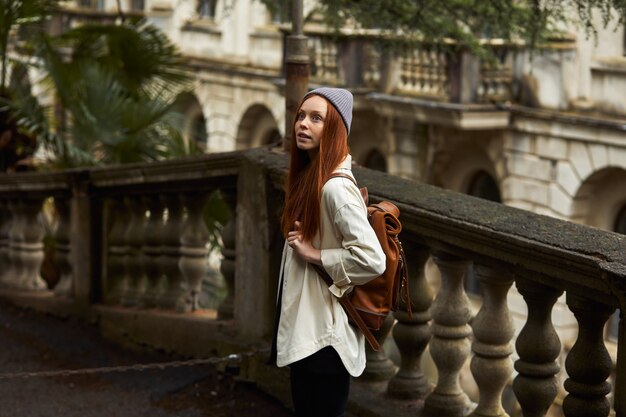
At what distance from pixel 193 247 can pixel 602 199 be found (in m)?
15.0

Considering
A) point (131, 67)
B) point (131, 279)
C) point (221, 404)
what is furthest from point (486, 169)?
point (221, 404)

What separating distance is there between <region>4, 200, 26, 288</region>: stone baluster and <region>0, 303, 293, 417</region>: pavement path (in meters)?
1.64

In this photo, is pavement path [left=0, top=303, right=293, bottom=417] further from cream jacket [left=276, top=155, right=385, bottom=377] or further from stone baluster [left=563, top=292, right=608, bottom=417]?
stone baluster [left=563, top=292, right=608, bottom=417]

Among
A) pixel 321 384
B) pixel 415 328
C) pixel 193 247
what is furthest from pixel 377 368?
pixel 193 247

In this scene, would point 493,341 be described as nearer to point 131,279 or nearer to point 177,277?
point 177,277

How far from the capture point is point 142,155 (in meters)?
12.1

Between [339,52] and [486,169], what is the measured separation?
3633 millimetres

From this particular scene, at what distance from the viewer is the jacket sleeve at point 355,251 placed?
167 inches

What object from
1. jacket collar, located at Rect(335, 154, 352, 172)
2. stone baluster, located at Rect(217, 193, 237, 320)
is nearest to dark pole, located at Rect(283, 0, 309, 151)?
stone baluster, located at Rect(217, 193, 237, 320)

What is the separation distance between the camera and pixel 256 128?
31.7 m

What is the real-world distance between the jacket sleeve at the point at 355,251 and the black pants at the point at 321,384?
0.96 ft

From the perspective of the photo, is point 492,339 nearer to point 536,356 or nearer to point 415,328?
point 536,356

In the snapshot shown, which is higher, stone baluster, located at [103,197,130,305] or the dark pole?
the dark pole

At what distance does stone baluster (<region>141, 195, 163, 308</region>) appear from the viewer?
7.45 metres
